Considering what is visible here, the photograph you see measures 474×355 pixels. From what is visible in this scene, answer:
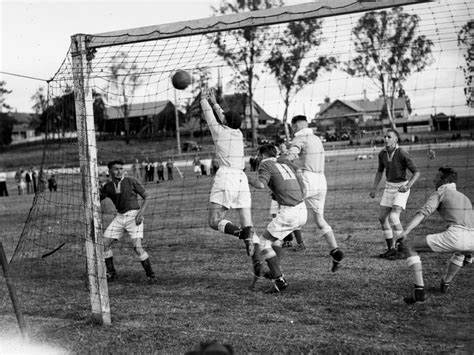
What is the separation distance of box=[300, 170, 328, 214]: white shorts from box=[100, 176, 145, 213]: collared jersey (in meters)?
2.53

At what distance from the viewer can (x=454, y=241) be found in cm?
559

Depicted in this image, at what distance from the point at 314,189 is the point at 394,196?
1415 mm

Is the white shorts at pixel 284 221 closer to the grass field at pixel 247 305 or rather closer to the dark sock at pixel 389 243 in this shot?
the grass field at pixel 247 305

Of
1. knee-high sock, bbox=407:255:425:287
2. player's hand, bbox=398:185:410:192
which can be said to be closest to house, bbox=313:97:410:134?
player's hand, bbox=398:185:410:192

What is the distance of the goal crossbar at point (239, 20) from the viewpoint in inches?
204

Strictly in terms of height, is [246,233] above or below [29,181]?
above

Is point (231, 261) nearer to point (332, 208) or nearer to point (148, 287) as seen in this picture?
point (148, 287)

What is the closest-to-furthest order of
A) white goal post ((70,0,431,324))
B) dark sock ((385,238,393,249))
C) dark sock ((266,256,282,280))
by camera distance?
1. white goal post ((70,0,431,324))
2. dark sock ((266,256,282,280))
3. dark sock ((385,238,393,249))

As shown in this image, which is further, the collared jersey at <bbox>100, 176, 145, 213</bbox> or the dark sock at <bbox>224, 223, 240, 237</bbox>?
the collared jersey at <bbox>100, 176, 145, 213</bbox>

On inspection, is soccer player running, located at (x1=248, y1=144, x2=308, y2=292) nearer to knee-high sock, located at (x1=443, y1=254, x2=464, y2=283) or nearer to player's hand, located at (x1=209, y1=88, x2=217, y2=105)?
player's hand, located at (x1=209, y1=88, x2=217, y2=105)

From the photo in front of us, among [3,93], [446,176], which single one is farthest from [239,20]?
[3,93]

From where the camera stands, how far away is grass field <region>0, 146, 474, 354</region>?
4934 millimetres

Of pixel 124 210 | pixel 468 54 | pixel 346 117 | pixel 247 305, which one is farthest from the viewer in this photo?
pixel 346 117

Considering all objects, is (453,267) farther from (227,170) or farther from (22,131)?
(22,131)
